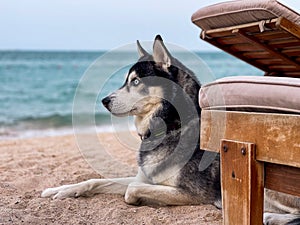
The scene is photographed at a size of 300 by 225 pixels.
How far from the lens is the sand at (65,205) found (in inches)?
106

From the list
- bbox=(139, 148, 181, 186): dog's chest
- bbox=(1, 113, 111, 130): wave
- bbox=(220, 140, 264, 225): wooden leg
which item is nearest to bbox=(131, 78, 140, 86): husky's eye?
bbox=(139, 148, 181, 186): dog's chest

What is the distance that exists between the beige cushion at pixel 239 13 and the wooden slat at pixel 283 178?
2.81 feet

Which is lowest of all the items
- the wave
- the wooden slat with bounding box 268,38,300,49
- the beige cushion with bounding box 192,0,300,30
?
the wave

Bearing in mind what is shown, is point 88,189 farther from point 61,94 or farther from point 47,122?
point 61,94

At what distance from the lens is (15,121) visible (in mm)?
10188

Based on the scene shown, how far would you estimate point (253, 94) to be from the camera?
5.91 ft

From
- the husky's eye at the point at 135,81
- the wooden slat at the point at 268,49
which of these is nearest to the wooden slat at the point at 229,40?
the wooden slat at the point at 268,49

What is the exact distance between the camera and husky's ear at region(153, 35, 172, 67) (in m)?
3.06

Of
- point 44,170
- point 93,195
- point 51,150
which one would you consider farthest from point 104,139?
point 93,195

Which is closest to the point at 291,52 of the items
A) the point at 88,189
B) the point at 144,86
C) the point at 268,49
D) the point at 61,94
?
the point at 268,49

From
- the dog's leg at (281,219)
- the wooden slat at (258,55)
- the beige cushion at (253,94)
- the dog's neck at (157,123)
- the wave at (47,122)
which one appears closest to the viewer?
the beige cushion at (253,94)

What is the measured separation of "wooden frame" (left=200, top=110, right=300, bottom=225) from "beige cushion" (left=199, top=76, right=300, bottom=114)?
1.2 inches

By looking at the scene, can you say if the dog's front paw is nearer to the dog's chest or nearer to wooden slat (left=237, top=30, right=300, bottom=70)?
the dog's chest

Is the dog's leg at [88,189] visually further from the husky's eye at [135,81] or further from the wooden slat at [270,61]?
the wooden slat at [270,61]
